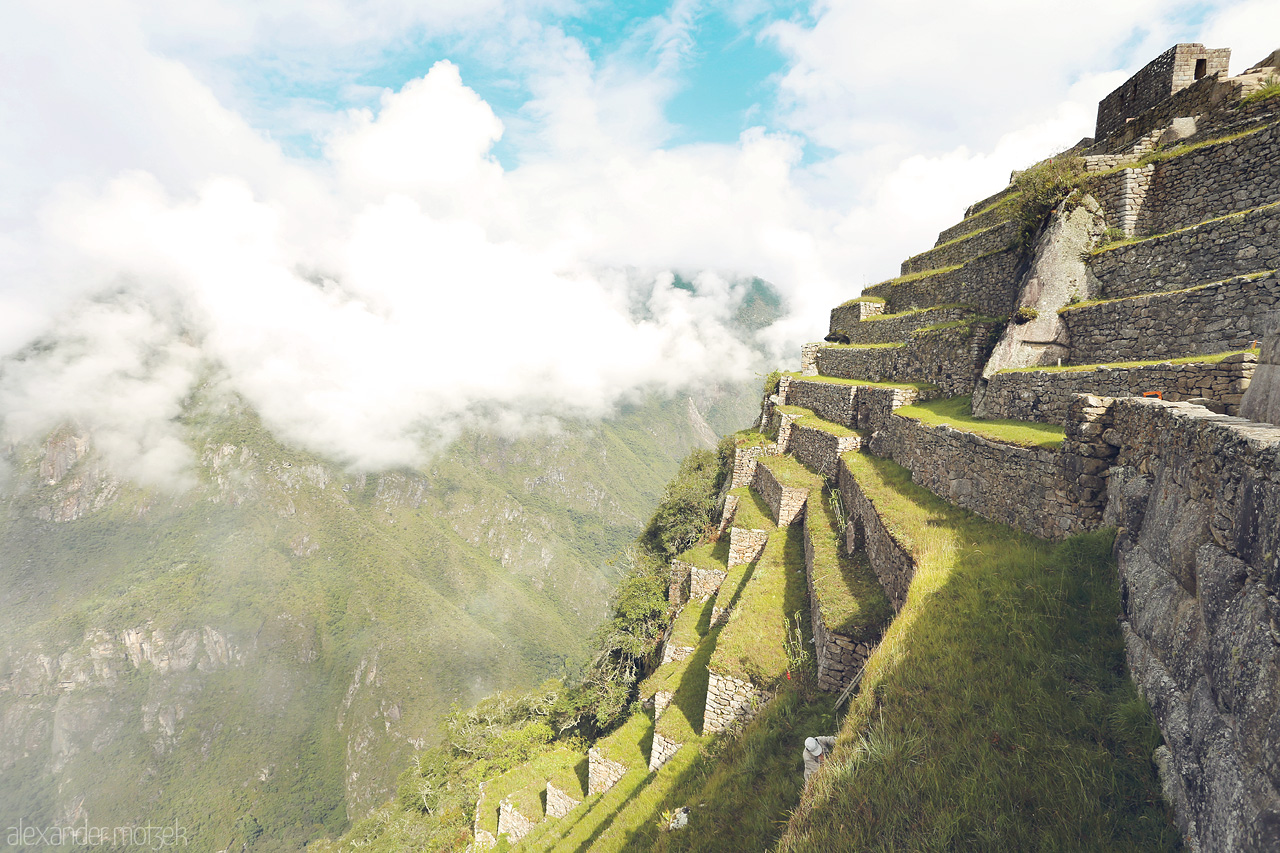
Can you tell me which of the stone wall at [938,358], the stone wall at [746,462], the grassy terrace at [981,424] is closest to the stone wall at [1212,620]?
the grassy terrace at [981,424]

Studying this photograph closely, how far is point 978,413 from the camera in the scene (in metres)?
11.6

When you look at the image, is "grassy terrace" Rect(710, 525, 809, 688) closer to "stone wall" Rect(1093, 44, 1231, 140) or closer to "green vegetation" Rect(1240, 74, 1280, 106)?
"green vegetation" Rect(1240, 74, 1280, 106)

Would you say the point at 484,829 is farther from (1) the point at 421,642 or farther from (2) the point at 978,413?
(1) the point at 421,642

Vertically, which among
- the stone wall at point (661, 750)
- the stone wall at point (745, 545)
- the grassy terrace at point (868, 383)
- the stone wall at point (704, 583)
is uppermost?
the grassy terrace at point (868, 383)

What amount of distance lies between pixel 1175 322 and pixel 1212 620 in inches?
350

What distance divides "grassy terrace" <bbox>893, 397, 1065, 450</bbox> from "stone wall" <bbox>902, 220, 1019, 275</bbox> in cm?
536

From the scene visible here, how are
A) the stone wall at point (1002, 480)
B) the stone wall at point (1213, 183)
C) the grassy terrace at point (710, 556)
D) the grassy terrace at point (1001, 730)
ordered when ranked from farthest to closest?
the grassy terrace at point (710, 556), the stone wall at point (1213, 183), the stone wall at point (1002, 480), the grassy terrace at point (1001, 730)

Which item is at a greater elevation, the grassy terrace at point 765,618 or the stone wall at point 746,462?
the stone wall at point 746,462

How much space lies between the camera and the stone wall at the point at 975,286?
46.9 ft

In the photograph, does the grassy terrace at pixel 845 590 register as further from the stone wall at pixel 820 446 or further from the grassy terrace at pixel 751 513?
the grassy terrace at pixel 751 513

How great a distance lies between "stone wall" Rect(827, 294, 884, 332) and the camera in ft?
71.9

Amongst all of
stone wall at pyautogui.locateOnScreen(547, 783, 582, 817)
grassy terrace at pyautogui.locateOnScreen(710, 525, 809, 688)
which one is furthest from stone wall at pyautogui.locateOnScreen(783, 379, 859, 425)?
stone wall at pyautogui.locateOnScreen(547, 783, 582, 817)

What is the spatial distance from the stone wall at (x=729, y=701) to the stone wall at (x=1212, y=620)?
7377 mm

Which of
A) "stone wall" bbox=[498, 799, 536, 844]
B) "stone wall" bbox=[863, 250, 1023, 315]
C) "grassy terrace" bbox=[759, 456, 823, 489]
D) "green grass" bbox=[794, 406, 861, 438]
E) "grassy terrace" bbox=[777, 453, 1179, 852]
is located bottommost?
"stone wall" bbox=[498, 799, 536, 844]
